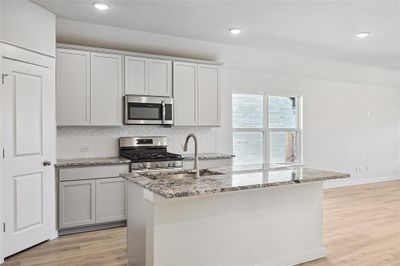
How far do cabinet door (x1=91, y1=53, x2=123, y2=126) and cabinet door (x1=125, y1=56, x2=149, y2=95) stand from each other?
0.11 metres

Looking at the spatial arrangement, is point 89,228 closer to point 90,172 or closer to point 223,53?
point 90,172

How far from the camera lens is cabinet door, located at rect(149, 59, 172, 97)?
4754 millimetres

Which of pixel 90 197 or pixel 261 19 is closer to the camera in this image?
pixel 261 19

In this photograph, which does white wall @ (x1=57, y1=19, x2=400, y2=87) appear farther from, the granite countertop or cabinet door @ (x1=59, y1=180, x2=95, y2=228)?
the granite countertop

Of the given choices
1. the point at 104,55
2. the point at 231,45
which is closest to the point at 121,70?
the point at 104,55

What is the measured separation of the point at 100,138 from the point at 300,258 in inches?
123

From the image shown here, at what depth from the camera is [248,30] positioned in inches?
171


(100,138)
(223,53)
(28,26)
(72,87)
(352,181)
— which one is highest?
(223,53)

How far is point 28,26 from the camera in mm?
3482

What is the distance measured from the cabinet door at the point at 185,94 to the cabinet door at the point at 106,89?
87 cm

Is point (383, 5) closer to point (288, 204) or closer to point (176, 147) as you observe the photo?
point (288, 204)

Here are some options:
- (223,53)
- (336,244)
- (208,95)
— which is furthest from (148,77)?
(336,244)

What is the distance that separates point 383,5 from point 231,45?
216 cm

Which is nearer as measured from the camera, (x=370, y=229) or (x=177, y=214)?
(x=177, y=214)
